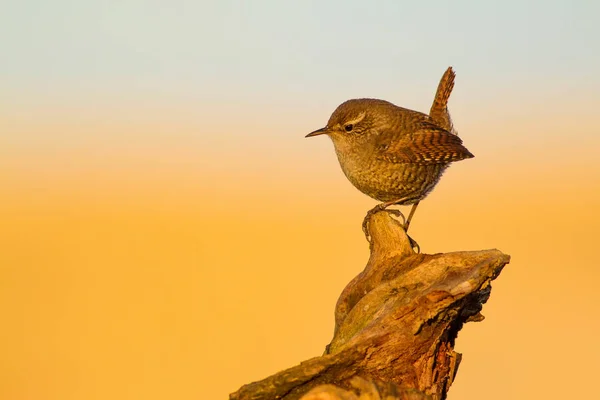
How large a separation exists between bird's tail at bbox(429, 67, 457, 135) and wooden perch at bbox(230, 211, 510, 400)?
259cm

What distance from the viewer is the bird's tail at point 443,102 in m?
6.85

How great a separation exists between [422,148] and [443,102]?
994 mm

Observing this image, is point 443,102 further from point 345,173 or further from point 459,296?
point 459,296

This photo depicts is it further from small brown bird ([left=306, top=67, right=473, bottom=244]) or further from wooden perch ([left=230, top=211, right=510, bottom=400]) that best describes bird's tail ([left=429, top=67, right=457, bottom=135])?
wooden perch ([left=230, top=211, right=510, bottom=400])

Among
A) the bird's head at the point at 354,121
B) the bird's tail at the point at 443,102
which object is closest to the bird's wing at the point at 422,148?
the bird's head at the point at 354,121

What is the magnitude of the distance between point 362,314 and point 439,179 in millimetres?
2390

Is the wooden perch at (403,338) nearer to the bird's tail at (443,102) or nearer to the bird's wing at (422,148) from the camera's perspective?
the bird's wing at (422,148)

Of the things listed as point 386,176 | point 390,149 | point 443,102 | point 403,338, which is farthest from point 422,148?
point 403,338

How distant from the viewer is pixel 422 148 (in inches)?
244

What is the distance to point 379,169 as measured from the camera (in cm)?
607

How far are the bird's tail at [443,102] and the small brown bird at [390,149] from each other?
0.84 feet

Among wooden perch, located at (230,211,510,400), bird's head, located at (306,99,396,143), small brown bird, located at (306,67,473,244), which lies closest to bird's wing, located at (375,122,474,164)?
small brown bird, located at (306,67,473,244)

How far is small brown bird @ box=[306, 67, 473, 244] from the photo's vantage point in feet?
20.0

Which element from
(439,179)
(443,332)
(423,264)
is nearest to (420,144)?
(439,179)
